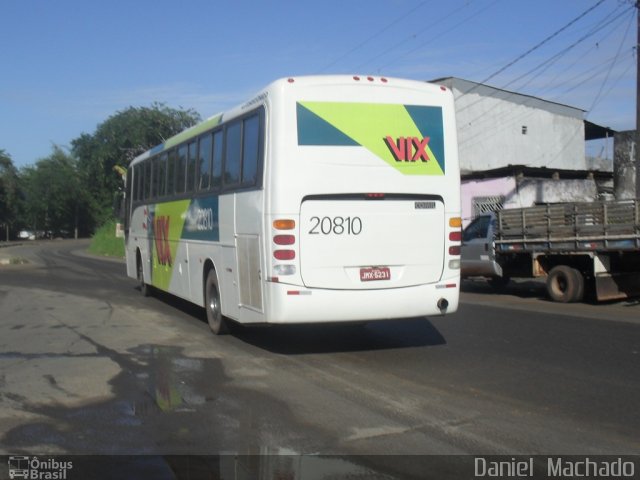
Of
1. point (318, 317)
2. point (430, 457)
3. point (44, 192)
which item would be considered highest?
point (44, 192)

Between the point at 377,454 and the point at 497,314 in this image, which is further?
the point at 497,314

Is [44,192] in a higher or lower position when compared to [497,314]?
higher

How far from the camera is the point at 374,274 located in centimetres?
828

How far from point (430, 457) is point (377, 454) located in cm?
38

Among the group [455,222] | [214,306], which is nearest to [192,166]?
[214,306]

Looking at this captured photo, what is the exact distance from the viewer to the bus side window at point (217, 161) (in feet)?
32.6

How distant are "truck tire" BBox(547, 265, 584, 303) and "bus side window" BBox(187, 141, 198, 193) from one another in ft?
26.5

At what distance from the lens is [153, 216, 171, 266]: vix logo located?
1320 centimetres

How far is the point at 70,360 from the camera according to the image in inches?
336

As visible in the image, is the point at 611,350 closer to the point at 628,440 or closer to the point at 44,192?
the point at 628,440

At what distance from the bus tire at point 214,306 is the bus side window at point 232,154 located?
164cm

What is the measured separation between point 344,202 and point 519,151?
28529 millimetres

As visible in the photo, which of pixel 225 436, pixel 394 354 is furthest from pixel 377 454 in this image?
pixel 394 354

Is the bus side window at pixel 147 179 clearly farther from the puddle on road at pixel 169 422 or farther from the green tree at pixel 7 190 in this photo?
the green tree at pixel 7 190
